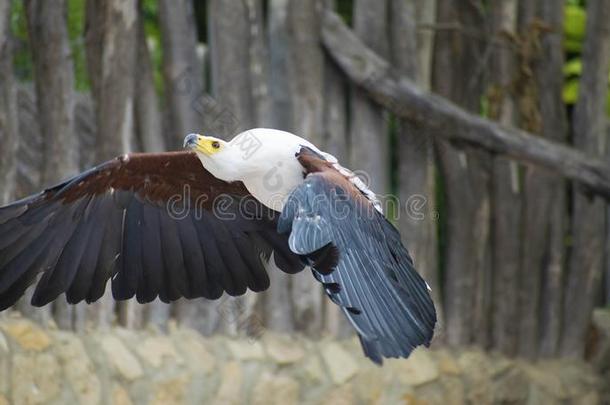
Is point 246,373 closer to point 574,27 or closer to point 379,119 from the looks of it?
point 379,119

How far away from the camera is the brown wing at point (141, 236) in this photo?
15.1 ft

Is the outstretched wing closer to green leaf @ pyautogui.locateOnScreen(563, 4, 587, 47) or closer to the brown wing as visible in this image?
the brown wing

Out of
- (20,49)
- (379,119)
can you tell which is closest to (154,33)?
(20,49)

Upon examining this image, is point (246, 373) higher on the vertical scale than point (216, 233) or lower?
lower

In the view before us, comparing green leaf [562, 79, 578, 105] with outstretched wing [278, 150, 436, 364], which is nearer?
outstretched wing [278, 150, 436, 364]

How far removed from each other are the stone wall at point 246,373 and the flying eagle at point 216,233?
2.09 feet

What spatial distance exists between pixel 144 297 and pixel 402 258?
1.10m

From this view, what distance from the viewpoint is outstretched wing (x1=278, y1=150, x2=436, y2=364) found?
12.2 feet

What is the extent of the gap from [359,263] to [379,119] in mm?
2403

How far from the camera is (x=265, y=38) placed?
6199mm

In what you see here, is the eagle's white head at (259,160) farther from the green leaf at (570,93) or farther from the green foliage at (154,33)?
the green leaf at (570,93)

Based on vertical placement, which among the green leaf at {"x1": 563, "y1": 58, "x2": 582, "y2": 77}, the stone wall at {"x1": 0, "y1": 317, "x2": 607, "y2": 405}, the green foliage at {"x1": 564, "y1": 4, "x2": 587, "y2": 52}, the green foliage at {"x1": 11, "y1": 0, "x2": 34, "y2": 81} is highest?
the green foliage at {"x1": 11, "y1": 0, "x2": 34, "y2": 81}

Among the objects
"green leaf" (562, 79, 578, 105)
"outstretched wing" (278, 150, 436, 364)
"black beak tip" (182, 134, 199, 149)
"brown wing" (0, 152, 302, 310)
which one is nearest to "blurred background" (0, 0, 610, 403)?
"green leaf" (562, 79, 578, 105)

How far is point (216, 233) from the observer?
5008mm
